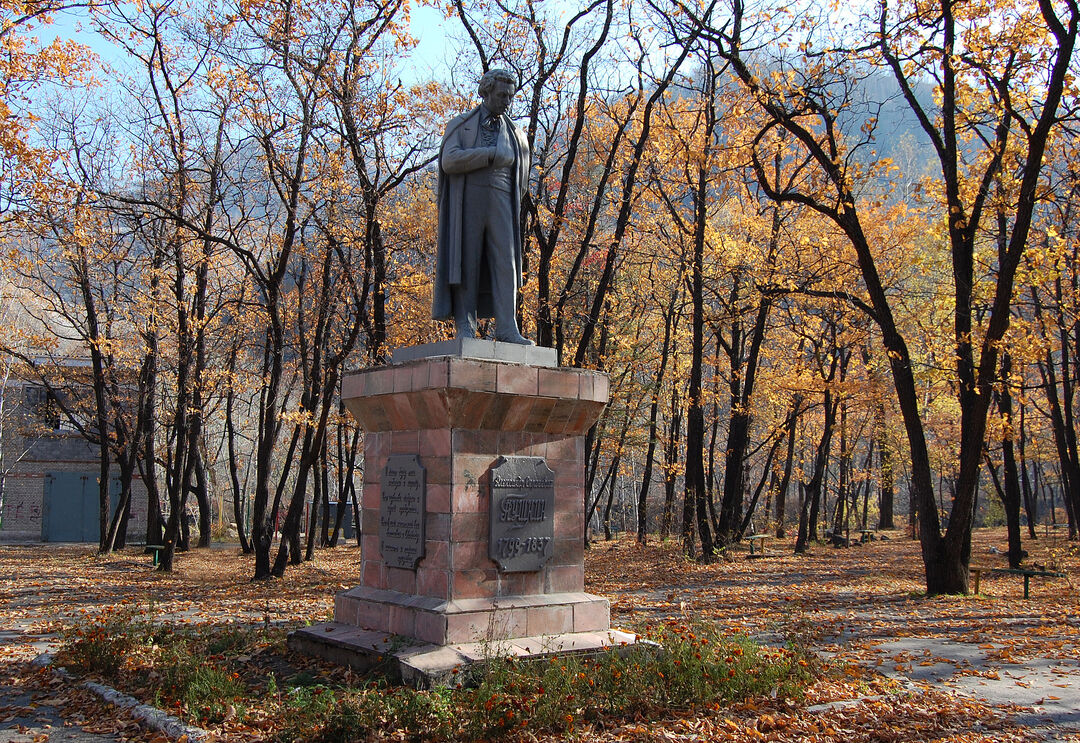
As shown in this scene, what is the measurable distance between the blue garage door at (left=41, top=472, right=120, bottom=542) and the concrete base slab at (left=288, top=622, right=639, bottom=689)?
103 feet

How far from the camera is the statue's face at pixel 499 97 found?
736 centimetres

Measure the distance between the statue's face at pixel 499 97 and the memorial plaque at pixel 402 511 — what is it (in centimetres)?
314

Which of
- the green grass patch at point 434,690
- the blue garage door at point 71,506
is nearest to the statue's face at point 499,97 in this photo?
the green grass patch at point 434,690

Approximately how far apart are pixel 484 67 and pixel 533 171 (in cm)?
264

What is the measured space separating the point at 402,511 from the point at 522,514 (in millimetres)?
1011

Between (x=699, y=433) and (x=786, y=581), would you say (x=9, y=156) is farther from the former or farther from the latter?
(x=786, y=581)

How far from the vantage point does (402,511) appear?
6984 mm

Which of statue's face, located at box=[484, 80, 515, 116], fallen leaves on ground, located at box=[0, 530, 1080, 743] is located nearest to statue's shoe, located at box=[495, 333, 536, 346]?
statue's face, located at box=[484, 80, 515, 116]

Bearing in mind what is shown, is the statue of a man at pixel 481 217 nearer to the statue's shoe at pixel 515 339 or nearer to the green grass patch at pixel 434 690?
the statue's shoe at pixel 515 339

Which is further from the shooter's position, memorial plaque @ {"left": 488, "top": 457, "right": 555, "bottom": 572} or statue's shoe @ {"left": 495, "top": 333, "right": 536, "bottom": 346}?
statue's shoe @ {"left": 495, "top": 333, "right": 536, "bottom": 346}

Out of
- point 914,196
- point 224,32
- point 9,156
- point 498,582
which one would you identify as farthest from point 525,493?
point 224,32

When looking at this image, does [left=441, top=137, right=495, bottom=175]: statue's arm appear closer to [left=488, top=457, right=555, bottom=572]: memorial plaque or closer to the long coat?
the long coat

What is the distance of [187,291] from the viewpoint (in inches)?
868

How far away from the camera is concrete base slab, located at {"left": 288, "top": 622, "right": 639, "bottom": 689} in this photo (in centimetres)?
580
